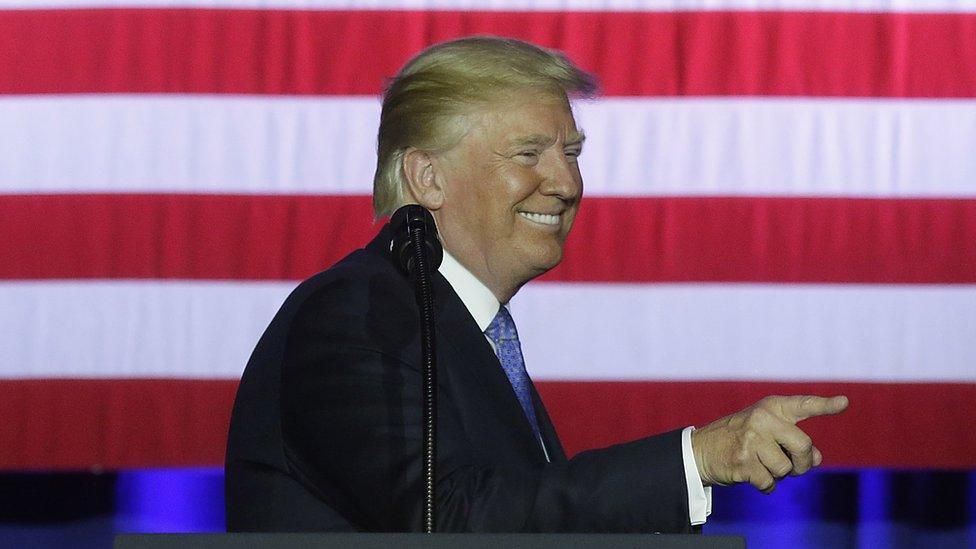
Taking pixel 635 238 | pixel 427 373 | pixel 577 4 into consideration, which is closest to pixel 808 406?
pixel 427 373

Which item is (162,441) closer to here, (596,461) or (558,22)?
(558,22)

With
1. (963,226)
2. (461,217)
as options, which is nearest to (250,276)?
(461,217)

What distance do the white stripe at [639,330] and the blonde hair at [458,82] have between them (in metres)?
1.11

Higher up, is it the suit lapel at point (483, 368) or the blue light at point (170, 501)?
the suit lapel at point (483, 368)

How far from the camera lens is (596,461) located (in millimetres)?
922

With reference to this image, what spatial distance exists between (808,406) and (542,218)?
0.58 m

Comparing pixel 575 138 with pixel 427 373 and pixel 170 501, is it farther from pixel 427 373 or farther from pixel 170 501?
pixel 170 501

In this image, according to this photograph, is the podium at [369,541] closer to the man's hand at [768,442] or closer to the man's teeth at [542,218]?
the man's hand at [768,442]

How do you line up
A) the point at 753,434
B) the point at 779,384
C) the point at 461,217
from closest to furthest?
the point at 753,434
the point at 461,217
the point at 779,384

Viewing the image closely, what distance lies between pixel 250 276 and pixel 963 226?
136 cm

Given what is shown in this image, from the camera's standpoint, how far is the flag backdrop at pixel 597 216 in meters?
2.43

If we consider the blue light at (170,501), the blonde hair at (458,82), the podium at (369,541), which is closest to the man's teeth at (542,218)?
the blonde hair at (458,82)

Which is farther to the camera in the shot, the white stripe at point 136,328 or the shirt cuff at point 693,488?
the white stripe at point 136,328

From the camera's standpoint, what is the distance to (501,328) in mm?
1315
